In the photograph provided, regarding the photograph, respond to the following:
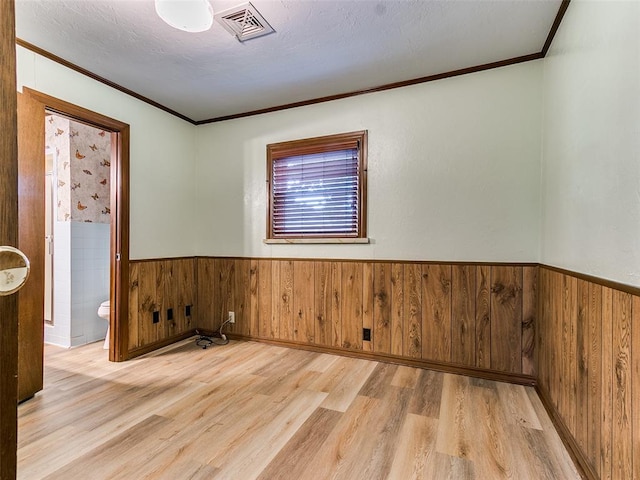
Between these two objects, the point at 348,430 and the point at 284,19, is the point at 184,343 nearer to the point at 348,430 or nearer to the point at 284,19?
the point at 348,430

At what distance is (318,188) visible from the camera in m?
3.08

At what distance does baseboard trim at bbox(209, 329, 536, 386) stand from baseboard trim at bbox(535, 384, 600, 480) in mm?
277

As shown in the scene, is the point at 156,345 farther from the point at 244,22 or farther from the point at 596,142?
the point at 596,142

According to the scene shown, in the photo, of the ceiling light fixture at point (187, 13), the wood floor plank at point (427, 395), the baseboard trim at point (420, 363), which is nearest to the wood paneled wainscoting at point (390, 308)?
the baseboard trim at point (420, 363)

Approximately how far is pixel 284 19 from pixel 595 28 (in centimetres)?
163

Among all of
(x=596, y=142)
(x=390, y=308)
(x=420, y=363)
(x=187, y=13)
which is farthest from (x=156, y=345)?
(x=596, y=142)

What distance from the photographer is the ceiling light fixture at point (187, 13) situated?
5.43ft

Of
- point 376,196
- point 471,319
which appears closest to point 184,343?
point 376,196

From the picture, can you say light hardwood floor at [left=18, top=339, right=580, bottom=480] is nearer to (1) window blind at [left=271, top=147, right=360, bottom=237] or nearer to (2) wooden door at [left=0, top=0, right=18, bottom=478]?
(2) wooden door at [left=0, top=0, right=18, bottom=478]

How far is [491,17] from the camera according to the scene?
1968mm

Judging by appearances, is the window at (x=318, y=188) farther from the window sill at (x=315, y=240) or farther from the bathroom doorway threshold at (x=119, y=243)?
the bathroom doorway threshold at (x=119, y=243)

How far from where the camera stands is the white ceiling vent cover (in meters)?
1.89

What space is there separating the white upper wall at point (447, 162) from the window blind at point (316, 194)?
162 millimetres

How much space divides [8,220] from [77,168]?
3.49 m
